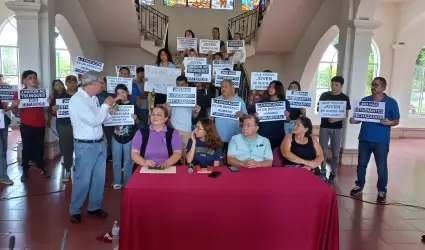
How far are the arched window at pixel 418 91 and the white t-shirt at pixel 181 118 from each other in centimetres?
980

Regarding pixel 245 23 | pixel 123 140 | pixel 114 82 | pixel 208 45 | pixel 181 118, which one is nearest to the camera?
pixel 181 118

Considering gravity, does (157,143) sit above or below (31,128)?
above

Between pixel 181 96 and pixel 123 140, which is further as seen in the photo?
pixel 123 140

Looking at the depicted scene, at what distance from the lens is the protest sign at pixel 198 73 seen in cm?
471

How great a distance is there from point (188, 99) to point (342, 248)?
2.27 meters

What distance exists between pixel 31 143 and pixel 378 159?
4828 millimetres

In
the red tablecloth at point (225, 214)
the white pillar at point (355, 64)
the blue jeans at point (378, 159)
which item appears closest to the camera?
the red tablecloth at point (225, 214)

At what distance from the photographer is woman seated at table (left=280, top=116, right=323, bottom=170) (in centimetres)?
338

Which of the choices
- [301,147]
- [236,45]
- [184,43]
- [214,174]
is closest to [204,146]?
[214,174]

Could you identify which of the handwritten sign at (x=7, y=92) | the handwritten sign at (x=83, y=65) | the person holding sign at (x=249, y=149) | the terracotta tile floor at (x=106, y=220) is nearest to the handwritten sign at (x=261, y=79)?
the person holding sign at (x=249, y=149)

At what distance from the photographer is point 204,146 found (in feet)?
10.6

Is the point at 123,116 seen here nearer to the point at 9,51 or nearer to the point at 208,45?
the point at 208,45

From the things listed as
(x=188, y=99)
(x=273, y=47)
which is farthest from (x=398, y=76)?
(x=188, y=99)

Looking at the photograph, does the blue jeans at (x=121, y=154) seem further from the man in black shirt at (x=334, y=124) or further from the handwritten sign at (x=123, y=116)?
the man in black shirt at (x=334, y=124)
